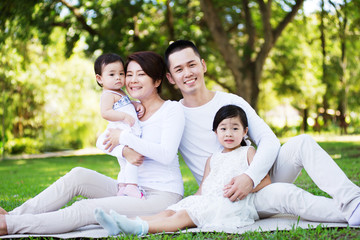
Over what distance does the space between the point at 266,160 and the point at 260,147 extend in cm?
14

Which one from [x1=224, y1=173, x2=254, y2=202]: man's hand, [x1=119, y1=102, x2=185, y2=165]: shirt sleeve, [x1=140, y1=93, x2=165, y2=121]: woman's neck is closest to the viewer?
[x1=224, y1=173, x2=254, y2=202]: man's hand

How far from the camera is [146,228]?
2994 millimetres

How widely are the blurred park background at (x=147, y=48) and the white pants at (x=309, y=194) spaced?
9009 mm

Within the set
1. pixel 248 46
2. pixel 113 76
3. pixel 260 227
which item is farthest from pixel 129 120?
pixel 248 46

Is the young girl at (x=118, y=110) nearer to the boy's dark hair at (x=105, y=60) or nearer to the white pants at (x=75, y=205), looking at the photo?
the boy's dark hair at (x=105, y=60)

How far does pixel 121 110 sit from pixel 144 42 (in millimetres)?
10540

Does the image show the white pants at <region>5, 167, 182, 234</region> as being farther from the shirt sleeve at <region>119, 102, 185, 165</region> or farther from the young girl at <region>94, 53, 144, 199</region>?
the shirt sleeve at <region>119, 102, 185, 165</region>

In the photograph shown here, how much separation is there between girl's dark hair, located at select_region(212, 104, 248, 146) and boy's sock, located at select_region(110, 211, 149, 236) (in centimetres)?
107

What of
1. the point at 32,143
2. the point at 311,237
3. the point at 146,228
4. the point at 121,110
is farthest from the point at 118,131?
the point at 32,143

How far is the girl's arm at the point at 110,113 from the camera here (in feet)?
12.0

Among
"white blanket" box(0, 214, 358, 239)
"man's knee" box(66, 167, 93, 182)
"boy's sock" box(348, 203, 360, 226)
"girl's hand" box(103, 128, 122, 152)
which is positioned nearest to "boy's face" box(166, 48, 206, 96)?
"girl's hand" box(103, 128, 122, 152)

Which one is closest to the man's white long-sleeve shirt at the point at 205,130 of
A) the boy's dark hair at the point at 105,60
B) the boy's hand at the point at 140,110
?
the boy's hand at the point at 140,110

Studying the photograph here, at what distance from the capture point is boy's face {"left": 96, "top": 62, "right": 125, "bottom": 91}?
3.90 m

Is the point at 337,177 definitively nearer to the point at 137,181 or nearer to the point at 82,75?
the point at 137,181
